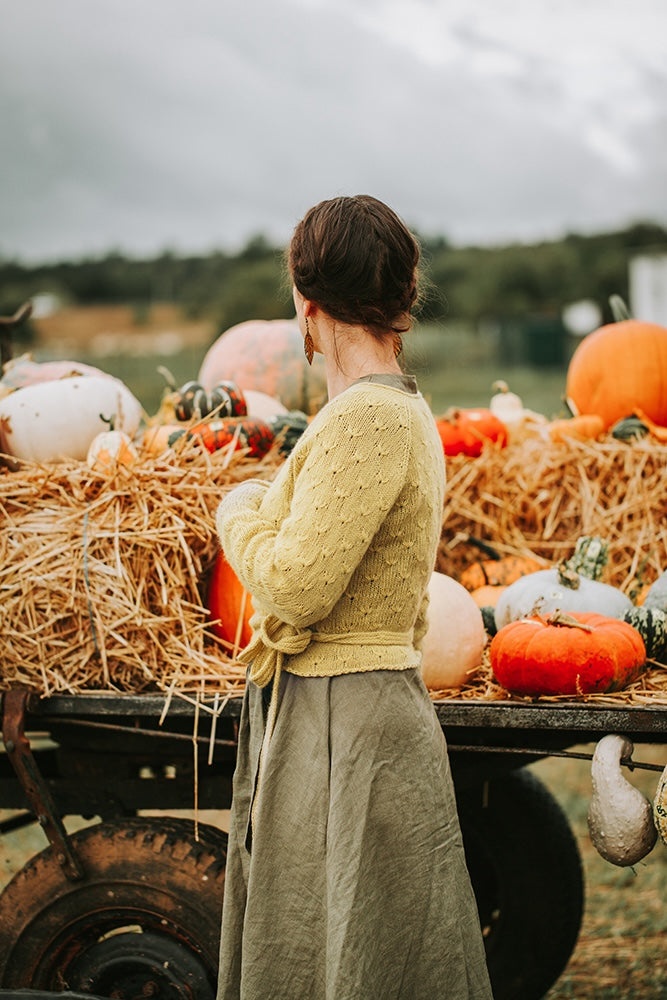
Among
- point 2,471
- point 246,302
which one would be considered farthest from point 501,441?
→ point 246,302

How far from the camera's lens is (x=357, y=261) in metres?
1.90

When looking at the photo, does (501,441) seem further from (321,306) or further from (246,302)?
(246,302)

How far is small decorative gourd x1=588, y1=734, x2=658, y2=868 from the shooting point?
224 centimetres

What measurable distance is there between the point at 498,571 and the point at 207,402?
122 centimetres

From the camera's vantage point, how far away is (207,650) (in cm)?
296

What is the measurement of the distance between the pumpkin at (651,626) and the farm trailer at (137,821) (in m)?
0.38

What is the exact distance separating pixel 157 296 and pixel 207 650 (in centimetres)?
4402

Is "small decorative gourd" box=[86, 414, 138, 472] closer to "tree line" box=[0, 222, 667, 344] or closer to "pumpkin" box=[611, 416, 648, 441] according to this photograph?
"pumpkin" box=[611, 416, 648, 441]

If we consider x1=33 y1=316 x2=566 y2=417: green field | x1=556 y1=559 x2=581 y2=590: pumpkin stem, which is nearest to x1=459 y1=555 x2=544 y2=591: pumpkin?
x1=556 y1=559 x2=581 y2=590: pumpkin stem

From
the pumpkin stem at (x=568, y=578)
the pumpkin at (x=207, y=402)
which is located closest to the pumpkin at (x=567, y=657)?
the pumpkin stem at (x=568, y=578)

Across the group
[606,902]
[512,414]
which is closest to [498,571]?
[512,414]

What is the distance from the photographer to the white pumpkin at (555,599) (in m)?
2.93

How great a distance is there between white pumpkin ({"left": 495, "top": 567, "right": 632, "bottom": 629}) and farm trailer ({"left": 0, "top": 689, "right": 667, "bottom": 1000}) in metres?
0.44

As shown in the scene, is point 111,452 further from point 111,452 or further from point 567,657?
point 567,657
